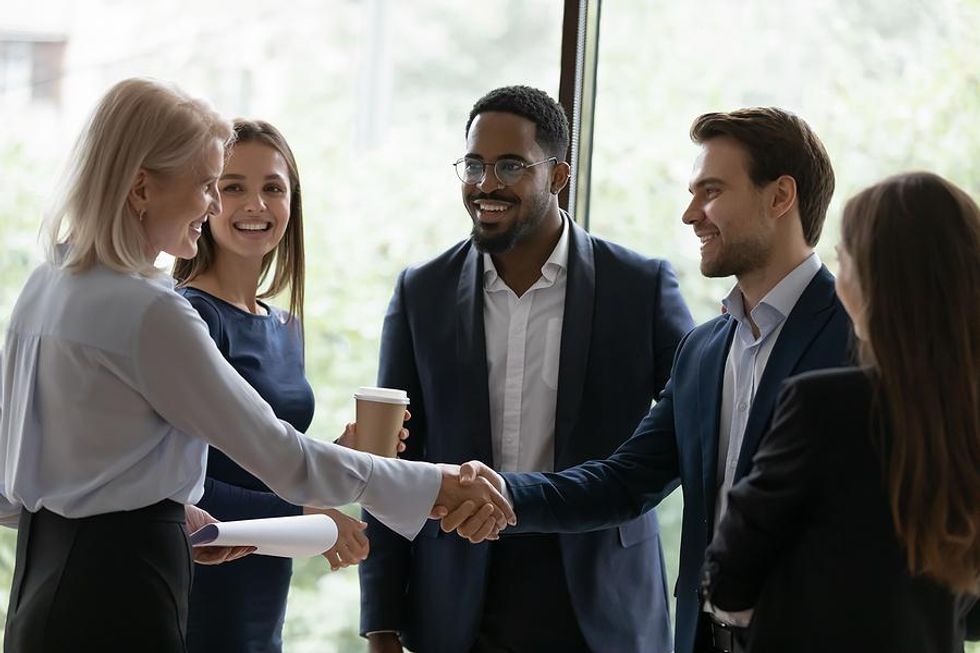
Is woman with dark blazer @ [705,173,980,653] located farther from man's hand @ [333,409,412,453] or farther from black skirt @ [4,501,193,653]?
man's hand @ [333,409,412,453]

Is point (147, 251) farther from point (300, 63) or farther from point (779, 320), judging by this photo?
point (300, 63)

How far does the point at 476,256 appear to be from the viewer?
273cm

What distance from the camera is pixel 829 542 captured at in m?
1.56

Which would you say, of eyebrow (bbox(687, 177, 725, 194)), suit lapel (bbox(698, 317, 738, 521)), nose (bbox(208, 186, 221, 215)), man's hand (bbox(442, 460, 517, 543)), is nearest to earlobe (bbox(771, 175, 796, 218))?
eyebrow (bbox(687, 177, 725, 194))

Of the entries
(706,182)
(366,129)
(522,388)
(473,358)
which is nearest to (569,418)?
(522,388)

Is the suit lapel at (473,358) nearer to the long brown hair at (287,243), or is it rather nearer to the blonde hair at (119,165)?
the long brown hair at (287,243)

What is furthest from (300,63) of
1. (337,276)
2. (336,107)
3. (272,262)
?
(272,262)

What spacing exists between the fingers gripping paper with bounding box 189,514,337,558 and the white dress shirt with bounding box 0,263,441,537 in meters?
0.08

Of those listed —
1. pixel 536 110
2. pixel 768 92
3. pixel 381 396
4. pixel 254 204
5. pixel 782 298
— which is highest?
pixel 768 92

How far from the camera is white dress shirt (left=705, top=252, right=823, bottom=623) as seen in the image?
2.16 metres

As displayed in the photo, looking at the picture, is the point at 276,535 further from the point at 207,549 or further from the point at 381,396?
the point at 381,396

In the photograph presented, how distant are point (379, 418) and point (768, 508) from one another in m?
0.89

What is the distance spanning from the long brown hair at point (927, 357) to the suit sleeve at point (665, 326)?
1.00m

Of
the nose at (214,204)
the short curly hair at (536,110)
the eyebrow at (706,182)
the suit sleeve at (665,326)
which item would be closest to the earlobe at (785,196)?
the eyebrow at (706,182)
